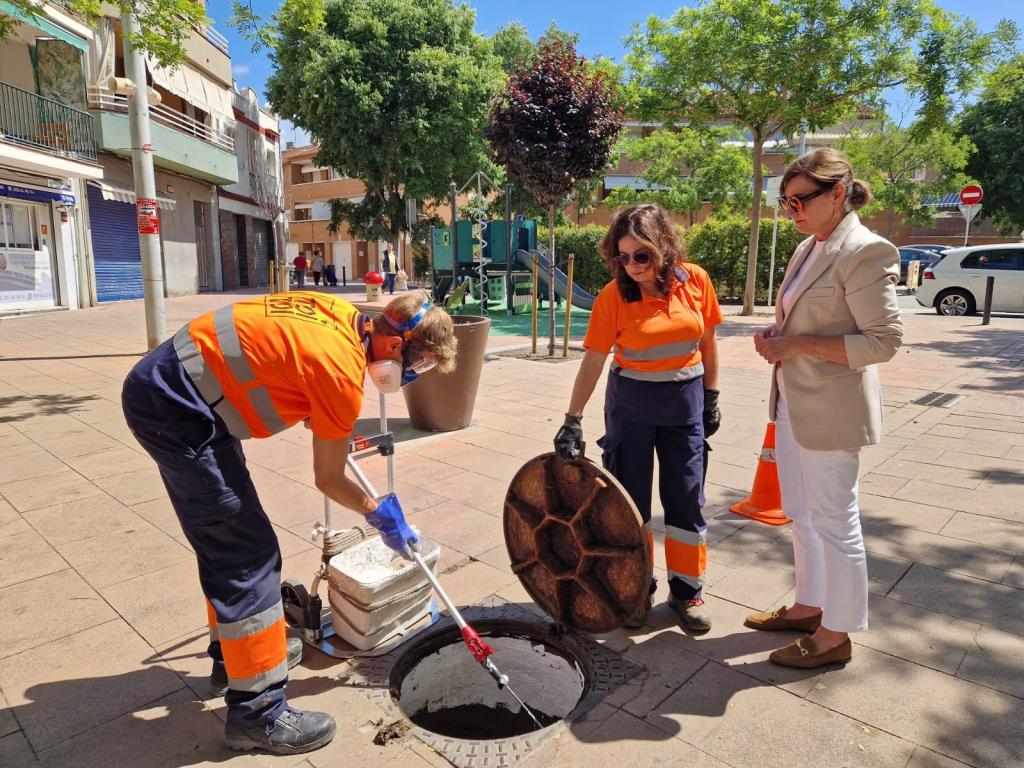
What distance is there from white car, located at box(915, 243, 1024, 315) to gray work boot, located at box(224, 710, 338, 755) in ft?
54.3

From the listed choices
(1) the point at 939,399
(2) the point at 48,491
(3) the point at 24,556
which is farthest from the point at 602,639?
(1) the point at 939,399

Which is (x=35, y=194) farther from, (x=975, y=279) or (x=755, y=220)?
(x=975, y=279)

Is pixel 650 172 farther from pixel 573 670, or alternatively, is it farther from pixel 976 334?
pixel 573 670

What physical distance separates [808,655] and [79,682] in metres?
2.77

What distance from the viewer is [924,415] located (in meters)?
6.55

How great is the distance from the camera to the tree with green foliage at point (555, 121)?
367 inches

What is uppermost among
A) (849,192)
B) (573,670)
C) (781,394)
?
(849,192)

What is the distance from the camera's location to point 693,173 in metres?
25.7

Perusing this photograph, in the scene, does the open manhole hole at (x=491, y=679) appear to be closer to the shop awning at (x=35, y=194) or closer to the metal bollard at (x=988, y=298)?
the metal bollard at (x=988, y=298)

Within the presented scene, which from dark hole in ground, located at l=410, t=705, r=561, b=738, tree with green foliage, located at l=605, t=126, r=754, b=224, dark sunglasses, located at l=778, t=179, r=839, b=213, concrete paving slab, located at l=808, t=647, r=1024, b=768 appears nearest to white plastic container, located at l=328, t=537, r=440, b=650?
dark hole in ground, located at l=410, t=705, r=561, b=738

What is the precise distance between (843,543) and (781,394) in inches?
24.1

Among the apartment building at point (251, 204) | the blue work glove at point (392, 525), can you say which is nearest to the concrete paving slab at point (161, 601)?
the blue work glove at point (392, 525)

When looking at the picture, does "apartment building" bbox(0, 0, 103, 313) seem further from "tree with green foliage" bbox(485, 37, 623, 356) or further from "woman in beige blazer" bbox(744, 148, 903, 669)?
"woman in beige blazer" bbox(744, 148, 903, 669)

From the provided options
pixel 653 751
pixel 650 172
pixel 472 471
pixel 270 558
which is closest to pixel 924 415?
pixel 472 471
